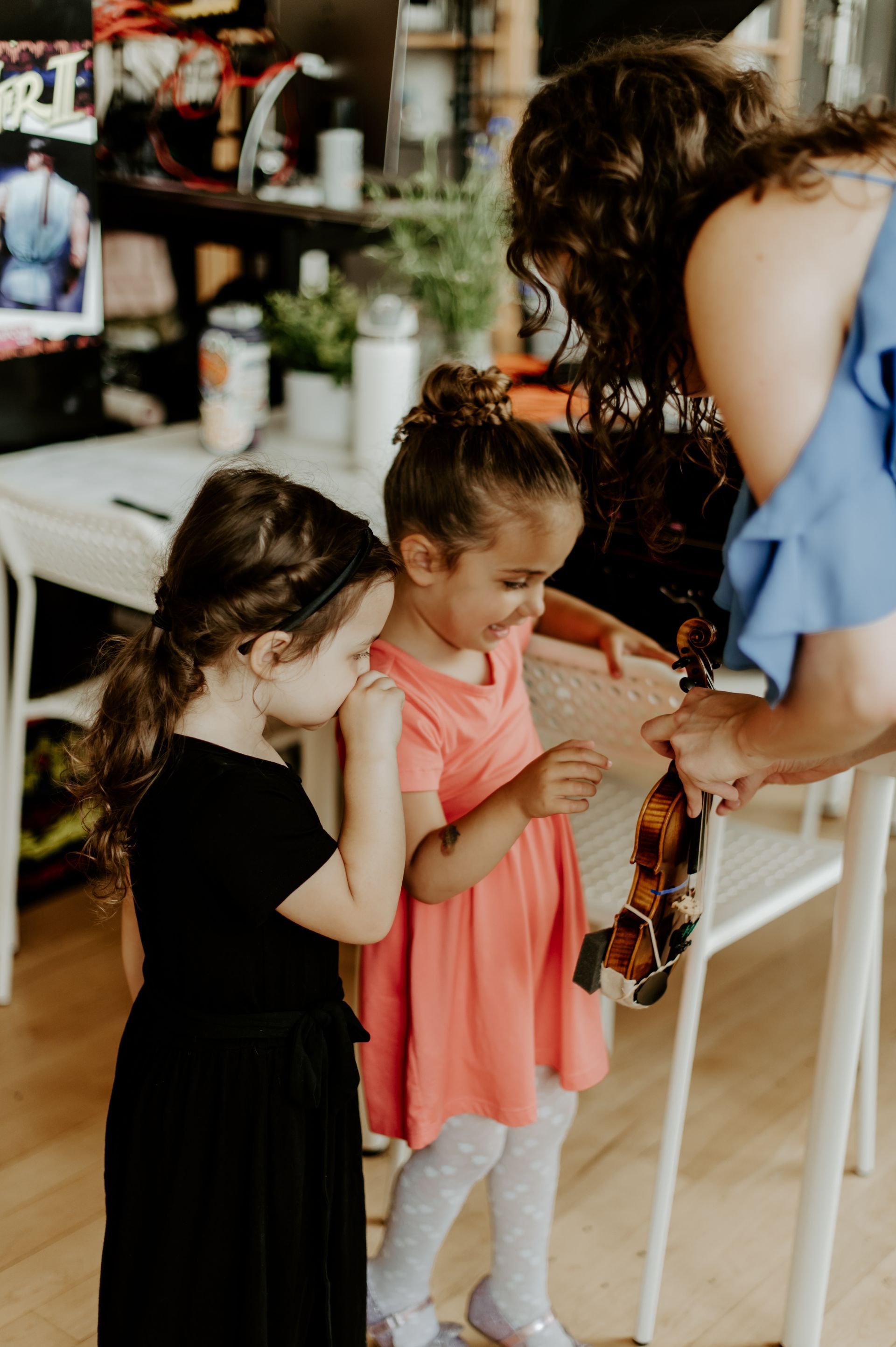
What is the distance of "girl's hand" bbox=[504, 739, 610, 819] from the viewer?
1145mm

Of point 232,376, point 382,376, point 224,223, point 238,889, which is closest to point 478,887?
point 238,889

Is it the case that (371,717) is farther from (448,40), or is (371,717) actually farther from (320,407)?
(448,40)

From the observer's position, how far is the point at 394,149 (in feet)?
7.88

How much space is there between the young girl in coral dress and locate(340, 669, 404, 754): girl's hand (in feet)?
0.35

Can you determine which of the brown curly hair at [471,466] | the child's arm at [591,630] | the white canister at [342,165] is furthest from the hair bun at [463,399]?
the white canister at [342,165]

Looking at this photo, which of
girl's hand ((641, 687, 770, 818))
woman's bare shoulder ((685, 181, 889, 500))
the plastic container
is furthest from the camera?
the plastic container

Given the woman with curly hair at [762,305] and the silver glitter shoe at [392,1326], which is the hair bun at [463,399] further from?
the silver glitter shoe at [392,1326]

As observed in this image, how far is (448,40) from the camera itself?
354cm

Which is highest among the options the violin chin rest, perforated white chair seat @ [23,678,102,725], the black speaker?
the black speaker

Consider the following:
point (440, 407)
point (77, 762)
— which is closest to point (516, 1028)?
point (77, 762)

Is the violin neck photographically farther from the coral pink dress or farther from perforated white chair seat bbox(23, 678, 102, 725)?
perforated white chair seat bbox(23, 678, 102, 725)

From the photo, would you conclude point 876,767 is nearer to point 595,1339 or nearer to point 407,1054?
point 407,1054

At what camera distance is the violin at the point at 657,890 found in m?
1.12

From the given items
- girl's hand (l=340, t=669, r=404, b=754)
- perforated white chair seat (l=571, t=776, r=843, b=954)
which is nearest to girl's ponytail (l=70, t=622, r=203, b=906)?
girl's hand (l=340, t=669, r=404, b=754)
